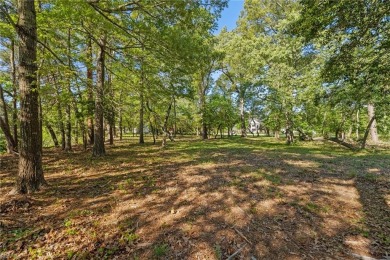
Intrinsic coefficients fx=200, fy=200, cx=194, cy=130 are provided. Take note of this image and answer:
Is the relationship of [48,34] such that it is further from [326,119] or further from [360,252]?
[326,119]

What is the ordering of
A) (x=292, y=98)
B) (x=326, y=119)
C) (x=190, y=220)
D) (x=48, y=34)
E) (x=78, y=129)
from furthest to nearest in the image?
(x=326, y=119) → (x=292, y=98) → (x=78, y=129) → (x=48, y=34) → (x=190, y=220)

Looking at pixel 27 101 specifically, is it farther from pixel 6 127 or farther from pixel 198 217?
pixel 6 127

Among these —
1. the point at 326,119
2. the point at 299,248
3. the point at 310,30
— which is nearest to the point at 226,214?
the point at 299,248

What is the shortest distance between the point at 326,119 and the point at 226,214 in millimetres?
A: 18917

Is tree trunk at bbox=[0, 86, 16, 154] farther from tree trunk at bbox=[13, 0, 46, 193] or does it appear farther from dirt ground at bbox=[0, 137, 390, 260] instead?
tree trunk at bbox=[13, 0, 46, 193]

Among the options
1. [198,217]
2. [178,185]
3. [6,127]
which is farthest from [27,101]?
[6,127]

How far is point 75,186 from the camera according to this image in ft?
17.7

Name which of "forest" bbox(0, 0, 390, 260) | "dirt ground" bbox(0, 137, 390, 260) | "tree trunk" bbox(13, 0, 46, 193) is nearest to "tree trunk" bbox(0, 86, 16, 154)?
"forest" bbox(0, 0, 390, 260)

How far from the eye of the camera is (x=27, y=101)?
4.54 metres

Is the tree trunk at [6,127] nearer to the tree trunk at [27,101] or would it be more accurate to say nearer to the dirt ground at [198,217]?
the dirt ground at [198,217]

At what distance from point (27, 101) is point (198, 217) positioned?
15.0ft

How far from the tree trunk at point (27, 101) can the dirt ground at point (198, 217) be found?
49 centimetres

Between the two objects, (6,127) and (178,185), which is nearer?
(178,185)

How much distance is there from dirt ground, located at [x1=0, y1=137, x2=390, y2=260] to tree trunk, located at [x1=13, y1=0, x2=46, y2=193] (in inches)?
19.3
